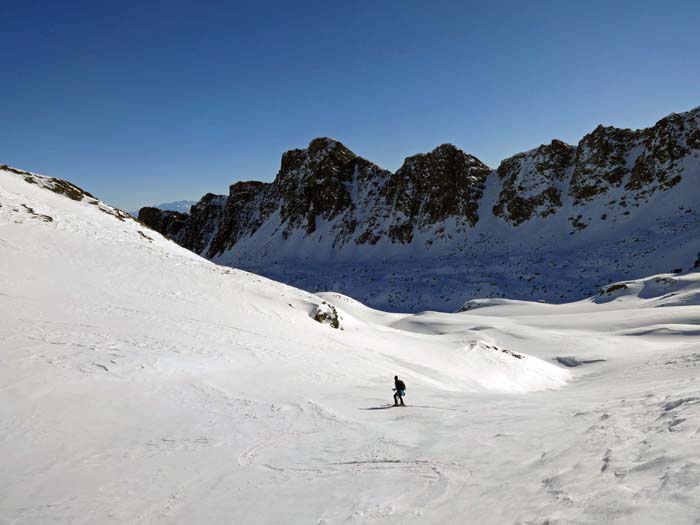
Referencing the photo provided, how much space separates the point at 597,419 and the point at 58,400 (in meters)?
11.9

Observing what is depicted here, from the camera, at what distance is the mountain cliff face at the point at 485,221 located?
48.8m

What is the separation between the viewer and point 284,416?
10023mm

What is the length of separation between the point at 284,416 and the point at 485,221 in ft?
204

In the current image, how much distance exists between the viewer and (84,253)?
23062mm

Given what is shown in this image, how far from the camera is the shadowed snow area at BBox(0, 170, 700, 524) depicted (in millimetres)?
5527

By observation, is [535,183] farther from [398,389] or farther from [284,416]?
[284,416]

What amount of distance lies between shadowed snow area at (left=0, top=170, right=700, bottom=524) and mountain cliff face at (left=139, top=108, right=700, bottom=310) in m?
27.0

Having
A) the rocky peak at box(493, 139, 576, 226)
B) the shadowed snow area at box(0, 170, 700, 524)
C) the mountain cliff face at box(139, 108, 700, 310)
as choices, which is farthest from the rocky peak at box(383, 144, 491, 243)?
the shadowed snow area at box(0, 170, 700, 524)

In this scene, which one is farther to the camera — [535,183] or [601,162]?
[535,183]

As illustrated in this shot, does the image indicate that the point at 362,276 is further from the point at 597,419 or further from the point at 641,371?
the point at 597,419

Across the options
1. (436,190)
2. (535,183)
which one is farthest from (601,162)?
(436,190)

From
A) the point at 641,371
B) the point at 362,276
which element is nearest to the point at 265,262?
the point at 362,276

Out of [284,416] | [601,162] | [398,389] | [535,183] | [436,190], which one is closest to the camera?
[284,416]

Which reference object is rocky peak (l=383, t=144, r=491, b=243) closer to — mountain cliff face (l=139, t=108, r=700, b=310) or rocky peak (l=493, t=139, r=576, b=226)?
mountain cliff face (l=139, t=108, r=700, b=310)
